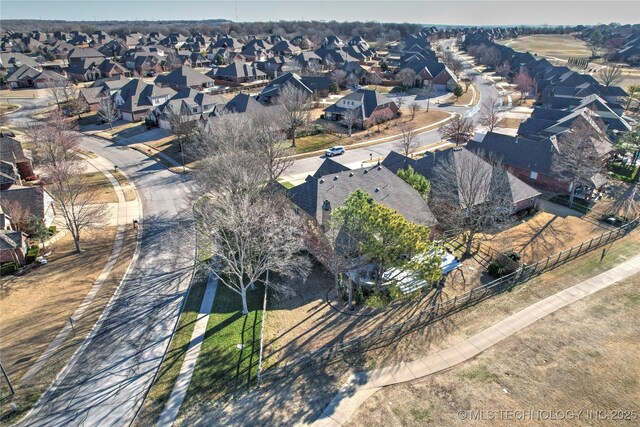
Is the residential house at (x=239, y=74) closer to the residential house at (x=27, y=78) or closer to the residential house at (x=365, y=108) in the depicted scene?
the residential house at (x=27, y=78)

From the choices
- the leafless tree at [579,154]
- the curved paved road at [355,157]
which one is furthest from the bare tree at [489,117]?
the leafless tree at [579,154]

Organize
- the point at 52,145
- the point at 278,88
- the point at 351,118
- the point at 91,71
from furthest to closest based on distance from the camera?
the point at 91,71, the point at 278,88, the point at 351,118, the point at 52,145

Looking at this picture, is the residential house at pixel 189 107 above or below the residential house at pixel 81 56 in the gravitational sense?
below

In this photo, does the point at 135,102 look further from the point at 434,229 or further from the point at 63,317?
the point at 434,229

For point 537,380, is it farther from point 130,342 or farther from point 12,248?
point 12,248

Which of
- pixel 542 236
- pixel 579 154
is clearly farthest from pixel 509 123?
pixel 542 236

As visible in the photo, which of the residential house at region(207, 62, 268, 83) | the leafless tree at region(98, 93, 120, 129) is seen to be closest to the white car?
the leafless tree at region(98, 93, 120, 129)

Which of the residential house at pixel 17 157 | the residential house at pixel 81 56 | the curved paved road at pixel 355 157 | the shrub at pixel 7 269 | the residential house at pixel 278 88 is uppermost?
the residential house at pixel 81 56
